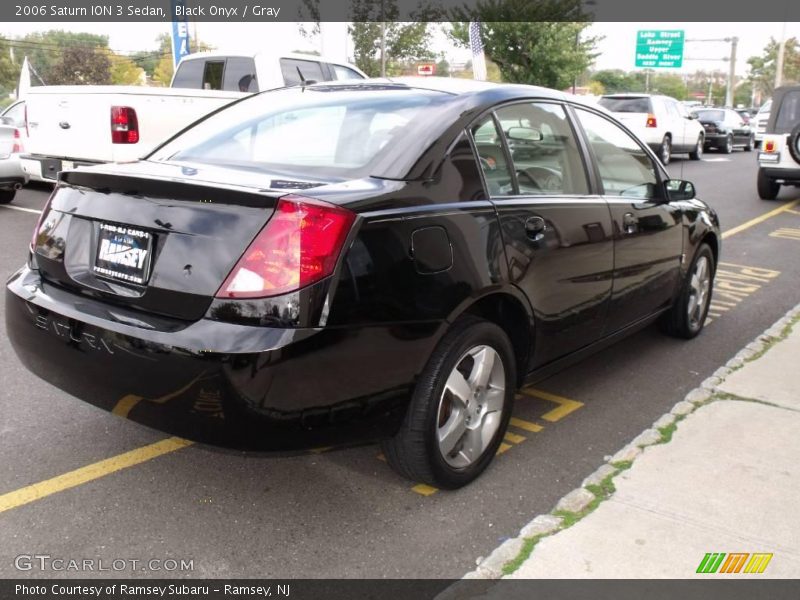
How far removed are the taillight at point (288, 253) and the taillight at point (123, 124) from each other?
7.01 metres

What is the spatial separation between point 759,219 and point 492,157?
946cm

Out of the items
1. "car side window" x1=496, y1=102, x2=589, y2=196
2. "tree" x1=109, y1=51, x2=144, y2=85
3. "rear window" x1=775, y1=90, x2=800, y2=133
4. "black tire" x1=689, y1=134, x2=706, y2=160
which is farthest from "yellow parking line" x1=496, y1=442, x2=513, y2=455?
"tree" x1=109, y1=51, x2=144, y2=85

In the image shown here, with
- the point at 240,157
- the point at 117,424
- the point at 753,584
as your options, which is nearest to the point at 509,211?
the point at 240,157

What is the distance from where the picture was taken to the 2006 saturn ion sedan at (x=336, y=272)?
2623 millimetres

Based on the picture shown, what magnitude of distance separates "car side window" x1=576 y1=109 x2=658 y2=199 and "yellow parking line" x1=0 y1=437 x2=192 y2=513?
2573mm

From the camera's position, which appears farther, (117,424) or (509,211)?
(117,424)

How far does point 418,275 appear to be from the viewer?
288 cm

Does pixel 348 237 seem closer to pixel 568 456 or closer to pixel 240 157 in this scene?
pixel 240 157

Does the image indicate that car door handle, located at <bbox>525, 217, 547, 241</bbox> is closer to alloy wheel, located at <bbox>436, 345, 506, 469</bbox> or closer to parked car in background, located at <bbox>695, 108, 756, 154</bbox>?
alloy wheel, located at <bbox>436, 345, 506, 469</bbox>

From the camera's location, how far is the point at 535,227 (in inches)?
139

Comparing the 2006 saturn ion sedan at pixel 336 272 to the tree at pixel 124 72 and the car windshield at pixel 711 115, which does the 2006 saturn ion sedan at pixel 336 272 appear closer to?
the car windshield at pixel 711 115

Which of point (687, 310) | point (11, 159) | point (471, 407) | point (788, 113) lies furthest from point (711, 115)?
point (471, 407)

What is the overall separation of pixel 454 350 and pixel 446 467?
0.50 m

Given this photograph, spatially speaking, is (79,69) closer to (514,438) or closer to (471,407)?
(514,438)
